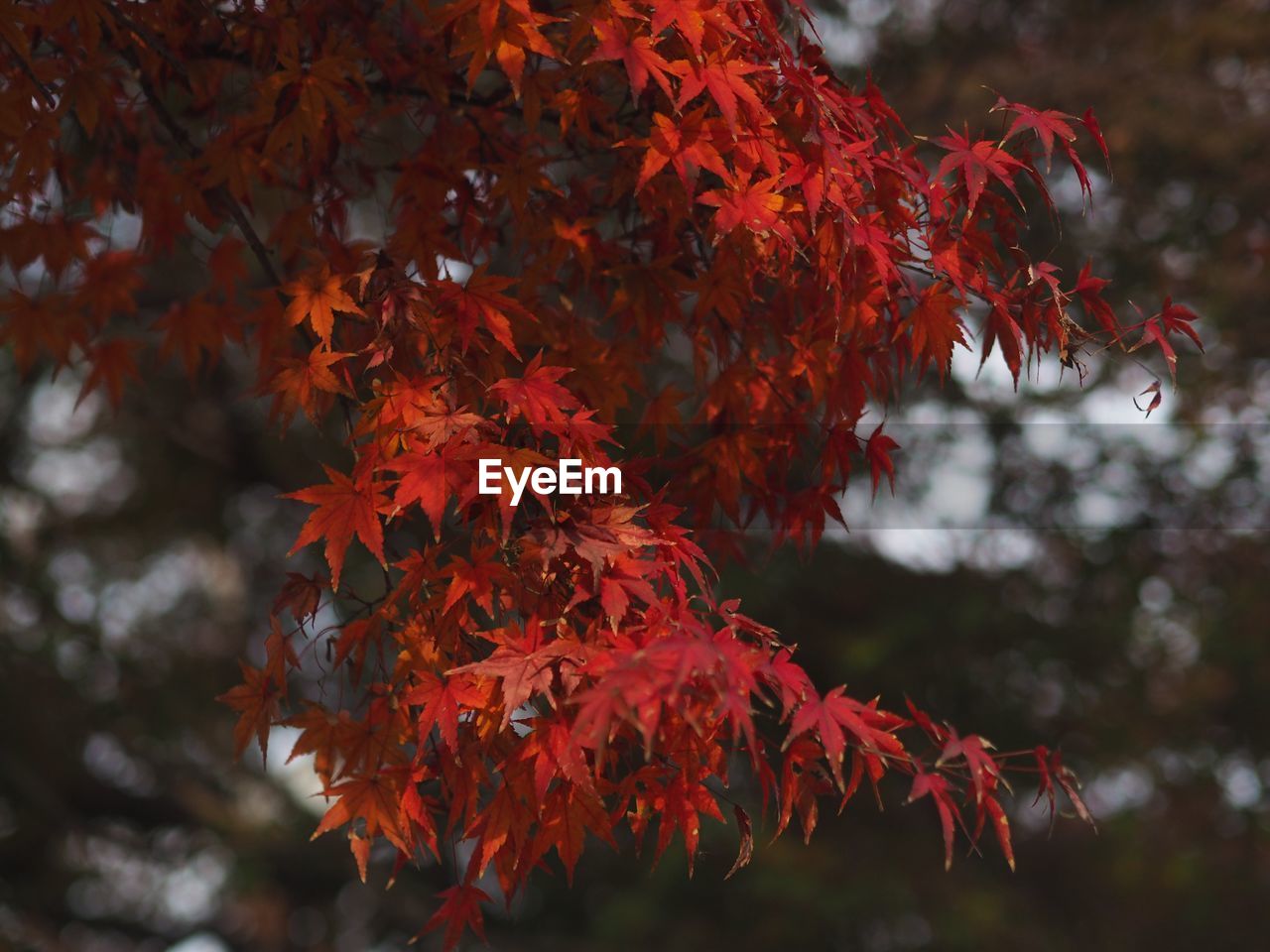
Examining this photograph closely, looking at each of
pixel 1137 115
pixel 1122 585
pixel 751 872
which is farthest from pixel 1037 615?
pixel 1137 115

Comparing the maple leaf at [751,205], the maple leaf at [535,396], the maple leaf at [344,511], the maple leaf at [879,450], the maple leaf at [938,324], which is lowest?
the maple leaf at [344,511]

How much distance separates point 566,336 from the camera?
5.99ft

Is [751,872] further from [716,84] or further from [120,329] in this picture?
[716,84]

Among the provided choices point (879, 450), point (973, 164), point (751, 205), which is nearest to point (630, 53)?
point (751, 205)

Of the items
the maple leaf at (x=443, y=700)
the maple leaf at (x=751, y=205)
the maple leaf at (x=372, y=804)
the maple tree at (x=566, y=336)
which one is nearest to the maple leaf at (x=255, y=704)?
the maple tree at (x=566, y=336)

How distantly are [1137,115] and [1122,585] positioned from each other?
6.12 ft

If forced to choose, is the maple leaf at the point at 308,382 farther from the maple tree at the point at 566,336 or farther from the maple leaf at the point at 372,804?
the maple leaf at the point at 372,804

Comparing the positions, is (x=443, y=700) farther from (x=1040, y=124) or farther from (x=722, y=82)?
(x=1040, y=124)

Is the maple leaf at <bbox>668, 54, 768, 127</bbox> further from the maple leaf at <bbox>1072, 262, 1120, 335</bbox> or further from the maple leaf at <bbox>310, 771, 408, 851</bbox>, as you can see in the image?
the maple leaf at <bbox>310, 771, 408, 851</bbox>

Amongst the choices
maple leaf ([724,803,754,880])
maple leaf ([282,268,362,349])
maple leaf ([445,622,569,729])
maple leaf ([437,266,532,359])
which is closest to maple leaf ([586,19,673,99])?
maple leaf ([437,266,532,359])

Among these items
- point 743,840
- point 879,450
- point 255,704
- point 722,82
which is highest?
point 722,82

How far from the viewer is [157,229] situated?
213 cm

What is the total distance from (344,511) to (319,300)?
31cm

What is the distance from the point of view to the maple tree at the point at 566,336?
1.31 metres
